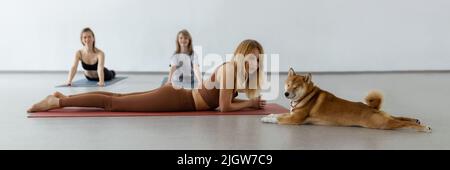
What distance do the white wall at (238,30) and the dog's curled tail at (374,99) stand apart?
4.97m

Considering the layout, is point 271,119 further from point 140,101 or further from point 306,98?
point 140,101

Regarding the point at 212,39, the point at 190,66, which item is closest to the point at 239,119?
the point at 190,66

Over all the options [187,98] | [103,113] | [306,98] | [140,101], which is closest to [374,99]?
[306,98]

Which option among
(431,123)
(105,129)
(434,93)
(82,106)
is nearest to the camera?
(105,129)

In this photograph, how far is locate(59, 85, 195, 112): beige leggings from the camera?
153 inches

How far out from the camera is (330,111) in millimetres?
3336

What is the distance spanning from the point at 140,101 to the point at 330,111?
4.68 feet

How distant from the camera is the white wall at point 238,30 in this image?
8.08m

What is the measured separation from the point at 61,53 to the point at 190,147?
235 inches

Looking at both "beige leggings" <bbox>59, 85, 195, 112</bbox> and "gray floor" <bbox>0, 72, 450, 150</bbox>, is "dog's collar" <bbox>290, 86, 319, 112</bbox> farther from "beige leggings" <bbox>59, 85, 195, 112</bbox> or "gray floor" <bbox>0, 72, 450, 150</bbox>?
"beige leggings" <bbox>59, 85, 195, 112</bbox>

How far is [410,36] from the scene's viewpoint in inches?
321

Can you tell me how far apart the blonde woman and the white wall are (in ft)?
5.98

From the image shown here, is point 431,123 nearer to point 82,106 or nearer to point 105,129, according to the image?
point 105,129

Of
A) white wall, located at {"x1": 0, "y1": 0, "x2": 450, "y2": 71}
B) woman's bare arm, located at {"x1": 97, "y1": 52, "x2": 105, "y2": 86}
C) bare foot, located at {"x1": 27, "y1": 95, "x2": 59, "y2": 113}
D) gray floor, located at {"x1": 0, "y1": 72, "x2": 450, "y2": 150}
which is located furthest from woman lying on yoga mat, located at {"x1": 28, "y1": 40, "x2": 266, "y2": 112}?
white wall, located at {"x1": 0, "y1": 0, "x2": 450, "y2": 71}
